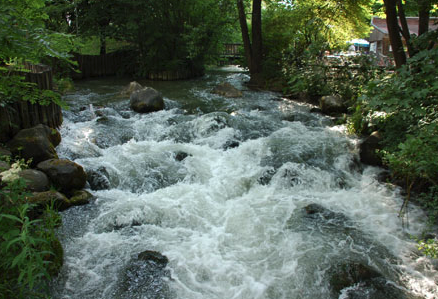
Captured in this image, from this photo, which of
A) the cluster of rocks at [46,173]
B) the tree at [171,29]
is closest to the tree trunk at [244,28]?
the tree at [171,29]

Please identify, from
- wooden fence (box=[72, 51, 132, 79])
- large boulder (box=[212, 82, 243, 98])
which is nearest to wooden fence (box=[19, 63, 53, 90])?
large boulder (box=[212, 82, 243, 98])

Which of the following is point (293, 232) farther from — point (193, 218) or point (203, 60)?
point (203, 60)

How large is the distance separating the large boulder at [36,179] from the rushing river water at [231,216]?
2.27ft

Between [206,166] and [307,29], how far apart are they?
11468 mm

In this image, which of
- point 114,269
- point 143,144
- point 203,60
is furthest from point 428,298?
point 203,60

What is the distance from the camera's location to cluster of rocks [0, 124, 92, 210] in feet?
17.9

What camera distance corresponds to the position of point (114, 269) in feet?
14.3

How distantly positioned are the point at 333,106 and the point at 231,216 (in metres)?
7.09

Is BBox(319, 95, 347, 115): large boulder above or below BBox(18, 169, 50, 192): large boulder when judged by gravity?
above

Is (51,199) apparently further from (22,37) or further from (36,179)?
(22,37)

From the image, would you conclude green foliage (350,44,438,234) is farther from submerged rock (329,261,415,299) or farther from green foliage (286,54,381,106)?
green foliage (286,54,381,106)

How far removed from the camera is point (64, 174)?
591 centimetres

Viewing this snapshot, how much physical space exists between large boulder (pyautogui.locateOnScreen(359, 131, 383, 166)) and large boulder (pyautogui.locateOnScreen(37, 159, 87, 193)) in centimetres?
605

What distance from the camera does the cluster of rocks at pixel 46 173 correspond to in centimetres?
545
